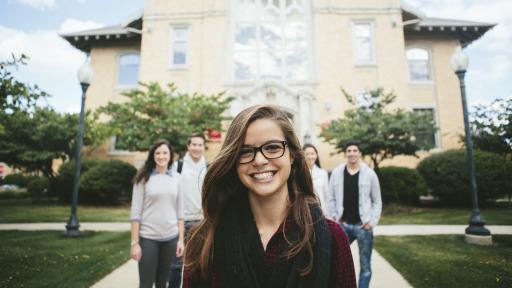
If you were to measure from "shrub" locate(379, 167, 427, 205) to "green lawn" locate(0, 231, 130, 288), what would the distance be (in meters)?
9.72

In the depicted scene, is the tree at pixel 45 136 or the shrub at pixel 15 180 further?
the shrub at pixel 15 180

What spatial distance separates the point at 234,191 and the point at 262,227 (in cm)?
24

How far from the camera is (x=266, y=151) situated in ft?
4.72

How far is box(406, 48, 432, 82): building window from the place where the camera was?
17328 mm

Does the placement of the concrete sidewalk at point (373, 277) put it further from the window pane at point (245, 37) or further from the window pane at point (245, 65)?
the window pane at point (245, 37)

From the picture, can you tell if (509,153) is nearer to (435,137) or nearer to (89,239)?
(435,137)

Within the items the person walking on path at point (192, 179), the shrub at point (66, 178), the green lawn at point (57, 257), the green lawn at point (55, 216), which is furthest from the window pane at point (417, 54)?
the shrub at point (66, 178)

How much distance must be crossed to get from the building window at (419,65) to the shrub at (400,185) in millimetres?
7636

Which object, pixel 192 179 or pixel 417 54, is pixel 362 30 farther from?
pixel 192 179

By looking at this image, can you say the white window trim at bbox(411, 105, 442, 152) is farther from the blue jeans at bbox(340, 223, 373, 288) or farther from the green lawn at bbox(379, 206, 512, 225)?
the blue jeans at bbox(340, 223, 373, 288)

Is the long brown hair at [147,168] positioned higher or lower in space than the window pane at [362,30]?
lower

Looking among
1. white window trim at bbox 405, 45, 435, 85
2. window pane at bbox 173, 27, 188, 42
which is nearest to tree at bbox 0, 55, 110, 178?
window pane at bbox 173, 27, 188, 42

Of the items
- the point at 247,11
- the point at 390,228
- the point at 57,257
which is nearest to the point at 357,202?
the point at 390,228

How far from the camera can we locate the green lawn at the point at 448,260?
4.32 meters
